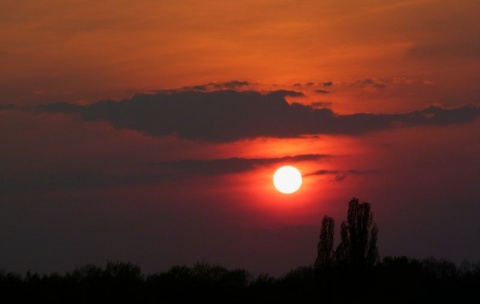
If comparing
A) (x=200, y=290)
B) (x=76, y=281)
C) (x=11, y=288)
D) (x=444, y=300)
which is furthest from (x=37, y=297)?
(x=444, y=300)

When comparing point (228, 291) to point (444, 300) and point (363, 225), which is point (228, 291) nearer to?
point (363, 225)

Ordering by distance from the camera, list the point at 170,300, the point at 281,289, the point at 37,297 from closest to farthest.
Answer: the point at 37,297 < the point at 170,300 < the point at 281,289

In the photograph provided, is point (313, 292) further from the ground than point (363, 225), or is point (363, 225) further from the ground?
point (363, 225)

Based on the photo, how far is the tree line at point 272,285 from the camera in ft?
221

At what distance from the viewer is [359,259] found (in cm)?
7481

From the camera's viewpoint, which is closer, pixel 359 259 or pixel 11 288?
pixel 11 288

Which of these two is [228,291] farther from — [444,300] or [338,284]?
[444,300]

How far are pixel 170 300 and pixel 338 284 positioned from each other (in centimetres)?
1328

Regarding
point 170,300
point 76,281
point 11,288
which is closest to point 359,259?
point 170,300

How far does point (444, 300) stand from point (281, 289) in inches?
538

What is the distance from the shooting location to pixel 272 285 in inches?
Answer: 3231

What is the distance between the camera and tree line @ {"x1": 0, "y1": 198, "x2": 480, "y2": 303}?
221 feet

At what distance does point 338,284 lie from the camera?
74.8 m

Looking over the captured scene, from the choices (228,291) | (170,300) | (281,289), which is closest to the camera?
(170,300)
